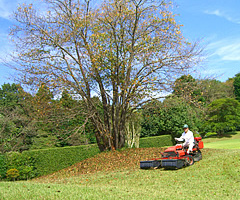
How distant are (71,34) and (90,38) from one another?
3.81ft

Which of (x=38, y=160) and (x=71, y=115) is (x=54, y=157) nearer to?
(x=38, y=160)

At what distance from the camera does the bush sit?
26.4m

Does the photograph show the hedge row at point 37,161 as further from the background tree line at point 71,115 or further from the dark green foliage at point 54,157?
the background tree line at point 71,115

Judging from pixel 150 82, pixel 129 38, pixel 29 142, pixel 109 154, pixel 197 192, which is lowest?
pixel 197 192

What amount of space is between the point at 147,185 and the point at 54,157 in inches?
447

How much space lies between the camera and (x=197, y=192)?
6.69 m

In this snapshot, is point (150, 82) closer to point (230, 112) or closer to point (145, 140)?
point (145, 140)

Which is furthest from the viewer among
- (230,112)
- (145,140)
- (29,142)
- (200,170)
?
(230,112)

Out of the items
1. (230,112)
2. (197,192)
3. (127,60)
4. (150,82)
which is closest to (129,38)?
(127,60)

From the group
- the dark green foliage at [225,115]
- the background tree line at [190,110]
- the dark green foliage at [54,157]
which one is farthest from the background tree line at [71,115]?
the dark green foliage at [225,115]

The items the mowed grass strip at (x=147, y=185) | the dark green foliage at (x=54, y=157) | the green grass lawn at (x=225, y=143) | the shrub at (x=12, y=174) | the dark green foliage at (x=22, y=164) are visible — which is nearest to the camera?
the mowed grass strip at (x=147, y=185)

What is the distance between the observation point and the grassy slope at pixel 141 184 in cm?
619

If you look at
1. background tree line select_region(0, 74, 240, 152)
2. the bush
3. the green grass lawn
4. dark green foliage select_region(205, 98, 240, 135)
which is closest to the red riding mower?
background tree line select_region(0, 74, 240, 152)

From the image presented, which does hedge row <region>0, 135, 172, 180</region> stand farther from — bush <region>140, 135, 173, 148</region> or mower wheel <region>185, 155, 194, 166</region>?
bush <region>140, 135, 173, 148</region>
